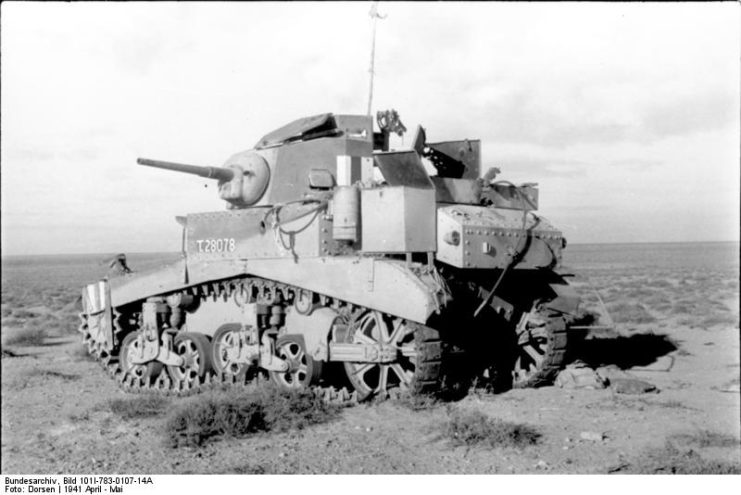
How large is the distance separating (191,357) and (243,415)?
10.1 ft

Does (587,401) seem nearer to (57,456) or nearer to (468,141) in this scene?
(468,141)

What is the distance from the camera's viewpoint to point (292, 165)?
10.2m

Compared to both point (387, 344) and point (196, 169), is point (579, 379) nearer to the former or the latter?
point (387, 344)

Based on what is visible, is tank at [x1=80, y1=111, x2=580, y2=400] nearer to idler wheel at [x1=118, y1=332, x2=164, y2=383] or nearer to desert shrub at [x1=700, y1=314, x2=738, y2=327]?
idler wheel at [x1=118, y1=332, x2=164, y2=383]

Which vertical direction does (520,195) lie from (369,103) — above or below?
below

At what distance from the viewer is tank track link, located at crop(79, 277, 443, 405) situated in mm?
8219

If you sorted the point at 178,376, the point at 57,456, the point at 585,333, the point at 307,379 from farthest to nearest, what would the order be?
the point at 585,333 → the point at 178,376 → the point at 307,379 → the point at 57,456

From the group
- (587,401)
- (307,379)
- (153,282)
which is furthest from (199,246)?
(587,401)

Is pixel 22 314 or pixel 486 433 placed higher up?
pixel 486 433

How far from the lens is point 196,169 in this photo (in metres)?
10.5

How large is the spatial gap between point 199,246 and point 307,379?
2.66 meters

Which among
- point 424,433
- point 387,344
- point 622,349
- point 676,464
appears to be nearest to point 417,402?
point 387,344

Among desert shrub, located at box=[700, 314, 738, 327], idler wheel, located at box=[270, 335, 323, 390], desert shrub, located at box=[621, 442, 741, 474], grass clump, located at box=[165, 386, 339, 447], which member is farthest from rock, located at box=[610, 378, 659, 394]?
desert shrub, located at box=[700, 314, 738, 327]

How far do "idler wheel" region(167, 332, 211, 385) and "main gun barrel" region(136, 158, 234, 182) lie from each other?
7.46 feet
